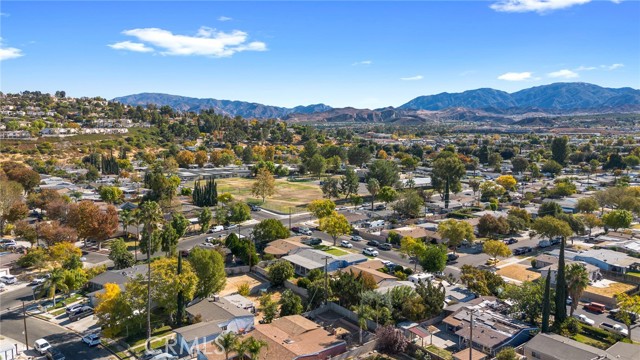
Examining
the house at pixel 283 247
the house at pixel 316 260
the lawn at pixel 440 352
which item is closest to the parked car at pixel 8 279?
the house at pixel 283 247

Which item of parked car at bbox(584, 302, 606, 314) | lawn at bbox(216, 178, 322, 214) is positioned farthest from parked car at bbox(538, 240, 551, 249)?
lawn at bbox(216, 178, 322, 214)

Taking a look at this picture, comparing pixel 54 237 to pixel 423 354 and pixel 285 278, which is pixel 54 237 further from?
pixel 423 354

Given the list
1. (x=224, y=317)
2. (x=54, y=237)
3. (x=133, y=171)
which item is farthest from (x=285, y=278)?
(x=133, y=171)

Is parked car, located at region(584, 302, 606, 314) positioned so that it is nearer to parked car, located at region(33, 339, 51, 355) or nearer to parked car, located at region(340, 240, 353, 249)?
parked car, located at region(340, 240, 353, 249)

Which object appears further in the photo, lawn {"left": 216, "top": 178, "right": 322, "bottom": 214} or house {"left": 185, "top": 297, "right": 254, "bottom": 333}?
lawn {"left": 216, "top": 178, "right": 322, "bottom": 214}

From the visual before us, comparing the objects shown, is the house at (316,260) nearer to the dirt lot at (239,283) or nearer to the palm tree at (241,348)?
the dirt lot at (239,283)
